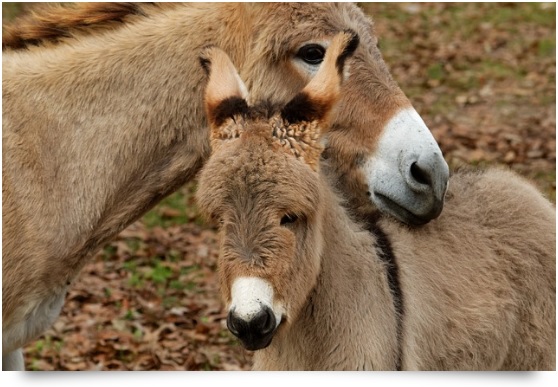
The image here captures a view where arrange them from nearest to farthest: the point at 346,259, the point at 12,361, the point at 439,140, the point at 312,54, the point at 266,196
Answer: the point at 266,196 → the point at 346,259 → the point at 312,54 → the point at 12,361 → the point at 439,140

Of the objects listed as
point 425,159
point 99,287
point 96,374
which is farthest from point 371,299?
point 99,287

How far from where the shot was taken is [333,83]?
2818 mm

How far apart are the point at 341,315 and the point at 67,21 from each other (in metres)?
1.44

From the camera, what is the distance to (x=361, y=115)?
3.14m

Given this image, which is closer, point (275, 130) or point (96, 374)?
point (275, 130)

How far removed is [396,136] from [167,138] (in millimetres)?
824

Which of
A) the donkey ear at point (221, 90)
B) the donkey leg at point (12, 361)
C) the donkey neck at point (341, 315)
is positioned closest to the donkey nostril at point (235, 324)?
the donkey neck at point (341, 315)

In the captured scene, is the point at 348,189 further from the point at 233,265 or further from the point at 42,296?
the point at 42,296

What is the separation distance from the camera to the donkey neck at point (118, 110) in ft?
10.5

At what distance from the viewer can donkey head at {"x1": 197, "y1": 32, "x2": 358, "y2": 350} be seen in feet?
8.39

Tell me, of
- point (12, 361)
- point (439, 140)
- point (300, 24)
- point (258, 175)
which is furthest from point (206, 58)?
point (439, 140)

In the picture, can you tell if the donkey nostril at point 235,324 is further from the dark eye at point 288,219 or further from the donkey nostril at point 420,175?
the donkey nostril at point 420,175

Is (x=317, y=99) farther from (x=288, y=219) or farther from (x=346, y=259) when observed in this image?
(x=346, y=259)

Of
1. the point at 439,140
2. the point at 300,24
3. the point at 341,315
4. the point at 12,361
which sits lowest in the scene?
the point at 12,361
